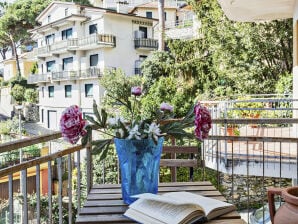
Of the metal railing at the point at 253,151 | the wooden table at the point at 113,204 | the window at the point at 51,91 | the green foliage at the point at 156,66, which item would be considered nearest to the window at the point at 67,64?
the window at the point at 51,91

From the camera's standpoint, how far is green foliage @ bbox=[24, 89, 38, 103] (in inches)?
1017

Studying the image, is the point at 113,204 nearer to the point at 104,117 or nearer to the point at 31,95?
the point at 104,117

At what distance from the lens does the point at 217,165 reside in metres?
3.11

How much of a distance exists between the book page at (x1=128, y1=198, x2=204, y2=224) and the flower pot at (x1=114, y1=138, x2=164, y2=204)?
0.16 m

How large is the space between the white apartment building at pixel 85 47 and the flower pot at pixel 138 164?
18090 millimetres

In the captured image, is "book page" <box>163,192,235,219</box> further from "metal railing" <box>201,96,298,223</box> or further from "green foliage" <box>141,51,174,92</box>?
"green foliage" <box>141,51,174,92</box>

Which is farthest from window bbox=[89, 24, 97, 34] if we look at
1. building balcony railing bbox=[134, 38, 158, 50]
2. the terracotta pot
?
the terracotta pot

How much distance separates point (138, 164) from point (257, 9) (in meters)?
5.51

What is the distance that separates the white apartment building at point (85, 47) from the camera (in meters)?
19.8

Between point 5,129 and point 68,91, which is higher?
point 68,91

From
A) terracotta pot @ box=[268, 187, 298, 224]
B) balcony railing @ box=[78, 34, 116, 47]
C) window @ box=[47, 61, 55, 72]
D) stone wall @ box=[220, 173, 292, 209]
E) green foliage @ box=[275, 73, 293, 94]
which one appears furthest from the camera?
window @ box=[47, 61, 55, 72]

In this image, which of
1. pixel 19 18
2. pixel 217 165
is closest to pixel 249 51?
pixel 217 165

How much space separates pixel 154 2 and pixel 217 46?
16464 millimetres

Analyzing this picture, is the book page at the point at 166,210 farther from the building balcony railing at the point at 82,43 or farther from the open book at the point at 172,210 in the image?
the building balcony railing at the point at 82,43
